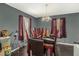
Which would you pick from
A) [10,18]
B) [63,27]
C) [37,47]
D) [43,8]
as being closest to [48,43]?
[37,47]

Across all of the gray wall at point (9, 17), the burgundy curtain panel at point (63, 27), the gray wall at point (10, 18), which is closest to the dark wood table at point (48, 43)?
the burgundy curtain panel at point (63, 27)

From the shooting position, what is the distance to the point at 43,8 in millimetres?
1703

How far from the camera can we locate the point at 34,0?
1689mm

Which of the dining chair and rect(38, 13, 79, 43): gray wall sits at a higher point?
rect(38, 13, 79, 43): gray wall

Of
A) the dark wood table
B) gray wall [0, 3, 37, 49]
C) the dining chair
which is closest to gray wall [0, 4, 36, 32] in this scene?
gray wall [0, 3, 37, 49]

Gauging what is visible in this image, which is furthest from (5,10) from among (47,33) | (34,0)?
(47,33)

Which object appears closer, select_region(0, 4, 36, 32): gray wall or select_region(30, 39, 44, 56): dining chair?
select_region(0, 4, 36, 32): gray wall

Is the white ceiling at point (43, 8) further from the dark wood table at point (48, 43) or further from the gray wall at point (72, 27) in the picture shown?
the dark wood table at point (48, 43)

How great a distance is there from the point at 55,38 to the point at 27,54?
436 mm

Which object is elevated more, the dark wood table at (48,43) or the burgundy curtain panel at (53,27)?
the burgundy curtain panel at (53,27)

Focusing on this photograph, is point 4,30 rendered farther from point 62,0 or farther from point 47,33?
point 62,0

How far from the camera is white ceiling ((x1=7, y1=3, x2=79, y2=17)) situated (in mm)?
1659

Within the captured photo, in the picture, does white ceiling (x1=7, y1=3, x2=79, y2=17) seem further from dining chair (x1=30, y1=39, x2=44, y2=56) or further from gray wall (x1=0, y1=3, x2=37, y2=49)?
dining chair (x1=30, y1=39, x2=44, y2=56)

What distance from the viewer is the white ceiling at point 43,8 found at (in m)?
1.66
